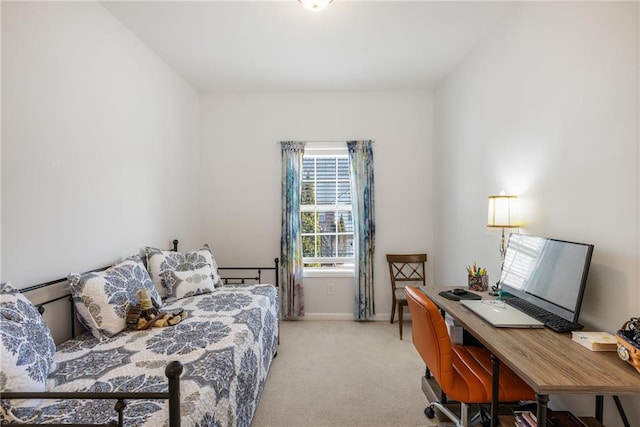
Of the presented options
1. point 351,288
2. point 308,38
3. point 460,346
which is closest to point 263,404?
point 460,346

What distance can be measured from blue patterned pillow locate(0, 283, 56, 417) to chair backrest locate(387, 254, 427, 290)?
3.16 m

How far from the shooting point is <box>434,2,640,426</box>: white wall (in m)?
1.43

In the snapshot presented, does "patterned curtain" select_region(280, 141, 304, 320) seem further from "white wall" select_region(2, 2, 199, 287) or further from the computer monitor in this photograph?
the computer monitor

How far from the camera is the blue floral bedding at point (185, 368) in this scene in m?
1.20

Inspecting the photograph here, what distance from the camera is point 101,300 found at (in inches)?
73.9

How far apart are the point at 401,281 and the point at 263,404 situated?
2250 millimetres

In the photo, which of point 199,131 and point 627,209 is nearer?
point 627,209

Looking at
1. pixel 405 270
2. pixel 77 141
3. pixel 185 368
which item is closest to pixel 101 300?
pixel 185 368

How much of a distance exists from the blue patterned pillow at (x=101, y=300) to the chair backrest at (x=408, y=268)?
2770mm

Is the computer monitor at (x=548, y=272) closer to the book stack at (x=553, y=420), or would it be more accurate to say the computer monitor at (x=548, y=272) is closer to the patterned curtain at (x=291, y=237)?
the book stack at (x=553, y=420)

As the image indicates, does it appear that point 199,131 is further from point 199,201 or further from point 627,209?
point 627,209

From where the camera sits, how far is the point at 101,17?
7.38ft

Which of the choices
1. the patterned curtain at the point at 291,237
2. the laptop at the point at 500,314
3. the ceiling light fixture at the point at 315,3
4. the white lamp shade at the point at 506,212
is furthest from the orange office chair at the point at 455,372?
the patterned curtain at the point at 291,237

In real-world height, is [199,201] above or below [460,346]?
above
